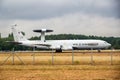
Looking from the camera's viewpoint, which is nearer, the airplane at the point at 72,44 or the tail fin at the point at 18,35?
the airplane at the point at 72,44

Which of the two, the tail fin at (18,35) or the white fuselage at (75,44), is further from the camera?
the tail fin at (18,35)

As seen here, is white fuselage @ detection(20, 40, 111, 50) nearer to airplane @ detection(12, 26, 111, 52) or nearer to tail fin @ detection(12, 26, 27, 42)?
airplane @ detection(12, 26, 111, 52)

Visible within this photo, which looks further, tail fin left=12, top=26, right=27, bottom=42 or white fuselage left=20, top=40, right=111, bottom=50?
tail fin left=12, top=26, right=27, bottom=42

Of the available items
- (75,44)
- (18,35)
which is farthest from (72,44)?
(18,35)

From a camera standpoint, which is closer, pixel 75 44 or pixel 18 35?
pixel 75 44

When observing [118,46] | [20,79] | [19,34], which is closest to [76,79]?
[20,79]

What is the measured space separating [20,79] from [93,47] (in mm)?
56183

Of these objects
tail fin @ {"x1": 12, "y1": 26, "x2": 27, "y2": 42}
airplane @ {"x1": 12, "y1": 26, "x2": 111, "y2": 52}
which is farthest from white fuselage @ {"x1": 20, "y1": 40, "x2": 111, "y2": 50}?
tail fin @ {"x1": 12, "y1": 26, "x2": 27, "y2": 42}

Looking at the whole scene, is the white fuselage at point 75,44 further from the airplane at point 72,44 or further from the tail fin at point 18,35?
the tail fin at point 18,35

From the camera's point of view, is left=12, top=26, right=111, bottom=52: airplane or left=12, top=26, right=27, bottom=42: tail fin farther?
left=12, top=26, right=27, bottom=42: tail fin

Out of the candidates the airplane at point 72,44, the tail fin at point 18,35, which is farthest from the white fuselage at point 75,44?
the tail fin at point 18,35

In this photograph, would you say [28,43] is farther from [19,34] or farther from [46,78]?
[46,78]

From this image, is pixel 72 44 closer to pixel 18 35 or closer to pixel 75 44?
pixel 75 44

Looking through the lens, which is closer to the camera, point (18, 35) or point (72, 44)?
point (72, 44)
